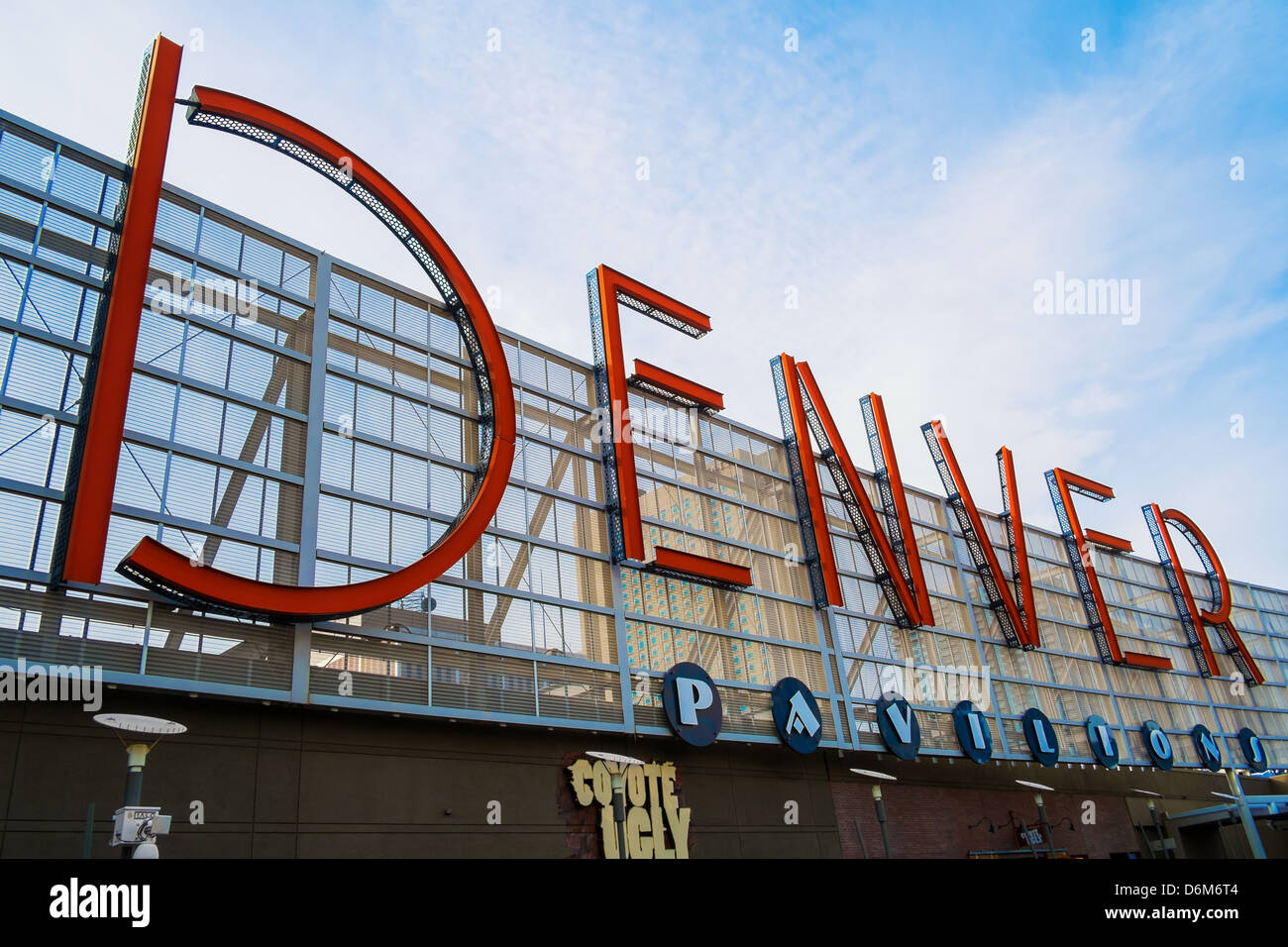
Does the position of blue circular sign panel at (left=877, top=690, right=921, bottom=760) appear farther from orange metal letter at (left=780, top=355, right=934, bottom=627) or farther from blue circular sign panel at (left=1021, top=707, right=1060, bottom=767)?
blue circular sign panel at (left=1021, top=707, right=1060, bottom=767)

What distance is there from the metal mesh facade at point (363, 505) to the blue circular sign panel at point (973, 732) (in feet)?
3.28

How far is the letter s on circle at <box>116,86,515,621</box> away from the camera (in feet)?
64.2

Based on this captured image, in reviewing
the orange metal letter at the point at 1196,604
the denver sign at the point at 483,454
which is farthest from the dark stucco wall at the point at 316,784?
the orange metal letter at the point at 1196,604

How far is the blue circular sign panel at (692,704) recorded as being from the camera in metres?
28.5

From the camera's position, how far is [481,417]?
2897 centimetres

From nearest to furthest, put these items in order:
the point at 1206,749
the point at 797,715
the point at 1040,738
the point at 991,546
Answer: the point at 797,715, the point at 1040,738, the point at 991,546, the point at 1206,749

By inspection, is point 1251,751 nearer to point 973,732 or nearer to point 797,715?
point 973,732

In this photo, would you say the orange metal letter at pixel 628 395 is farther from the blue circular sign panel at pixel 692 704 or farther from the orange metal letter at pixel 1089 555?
the orange metal letter at pixel 1089 555

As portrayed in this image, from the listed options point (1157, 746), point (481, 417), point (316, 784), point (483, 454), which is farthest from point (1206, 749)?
point (316, 784)

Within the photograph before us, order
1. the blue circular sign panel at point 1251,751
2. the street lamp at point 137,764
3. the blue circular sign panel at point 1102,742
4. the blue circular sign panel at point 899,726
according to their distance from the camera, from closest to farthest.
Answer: the street lamp at point 137,764
the blue circular sign panel at point 899,726
the blue circular sign panel at point 1102,742
the blue circular sign panel at point 1251,751

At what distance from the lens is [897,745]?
3444 cm

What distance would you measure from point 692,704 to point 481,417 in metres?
11.7

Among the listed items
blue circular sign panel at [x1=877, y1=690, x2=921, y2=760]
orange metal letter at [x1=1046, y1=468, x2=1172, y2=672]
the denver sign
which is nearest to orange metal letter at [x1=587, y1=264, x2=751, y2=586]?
the denver sign

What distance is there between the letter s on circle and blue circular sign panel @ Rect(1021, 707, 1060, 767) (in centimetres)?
2835
